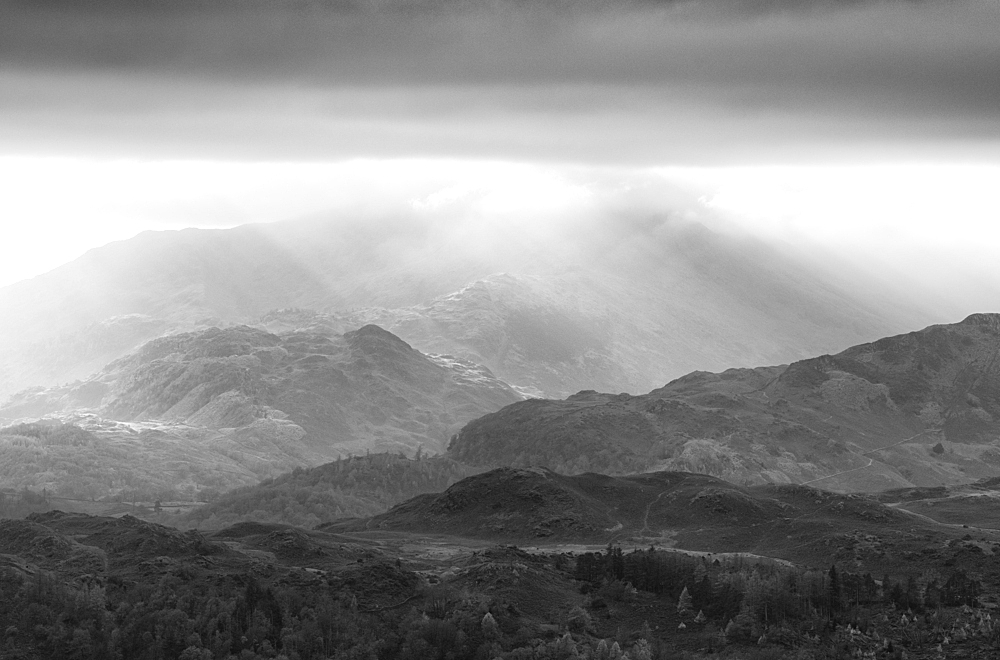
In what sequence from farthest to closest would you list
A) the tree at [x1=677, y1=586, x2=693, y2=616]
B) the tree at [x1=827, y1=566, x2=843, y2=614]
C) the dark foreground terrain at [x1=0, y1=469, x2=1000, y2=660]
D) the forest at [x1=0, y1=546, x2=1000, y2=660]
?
the tree at [x1=677, y1=586, x2=693, y2=616]
the tree at [x1=827, y1=566, x2=843, y2=614]
the dark foreground terrain at [x1=0, y1=469, x2=1000, y2=660]
the forest at [x1=0, y1=546, x2=1000, y2=660]

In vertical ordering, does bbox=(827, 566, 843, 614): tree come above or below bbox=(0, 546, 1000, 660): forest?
above

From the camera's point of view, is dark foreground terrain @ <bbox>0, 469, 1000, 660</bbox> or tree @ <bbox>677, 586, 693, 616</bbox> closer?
dark foreground terrain @ <bbox>0, 469, 1000, 660</bbox>

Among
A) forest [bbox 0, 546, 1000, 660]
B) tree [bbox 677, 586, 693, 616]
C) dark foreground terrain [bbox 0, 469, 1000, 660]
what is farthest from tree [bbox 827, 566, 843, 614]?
tree [bbox 677, 586, 693, 616]

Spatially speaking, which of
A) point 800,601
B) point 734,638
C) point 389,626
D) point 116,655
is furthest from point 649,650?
point 116,655

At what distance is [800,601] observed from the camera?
484ft

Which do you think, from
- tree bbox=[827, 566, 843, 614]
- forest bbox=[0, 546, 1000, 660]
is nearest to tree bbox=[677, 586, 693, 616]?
forest bbox=[0, 546, 1000, 660]

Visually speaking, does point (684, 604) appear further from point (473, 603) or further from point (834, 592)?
point (473, 603)

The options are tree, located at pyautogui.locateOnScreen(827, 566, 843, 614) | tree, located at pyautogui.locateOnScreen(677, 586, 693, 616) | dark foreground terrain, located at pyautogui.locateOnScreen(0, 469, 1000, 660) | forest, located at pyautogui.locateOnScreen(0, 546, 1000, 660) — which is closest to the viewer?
forest, located at pyautogui.locateOnScreen(0, 546, 1000, 660)

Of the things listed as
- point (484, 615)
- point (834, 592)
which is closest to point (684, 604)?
point (834, 592)

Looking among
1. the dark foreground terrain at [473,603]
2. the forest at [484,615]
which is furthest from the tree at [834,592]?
the dark foreground terrain at [473,603]

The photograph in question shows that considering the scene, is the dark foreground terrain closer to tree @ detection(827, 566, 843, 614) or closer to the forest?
the forest

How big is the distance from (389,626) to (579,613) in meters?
22.6

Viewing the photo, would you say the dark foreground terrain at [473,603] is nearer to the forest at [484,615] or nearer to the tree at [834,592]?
the forest at [484,615]

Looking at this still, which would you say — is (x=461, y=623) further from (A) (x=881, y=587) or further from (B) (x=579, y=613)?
(A) (x=881, y=587)
